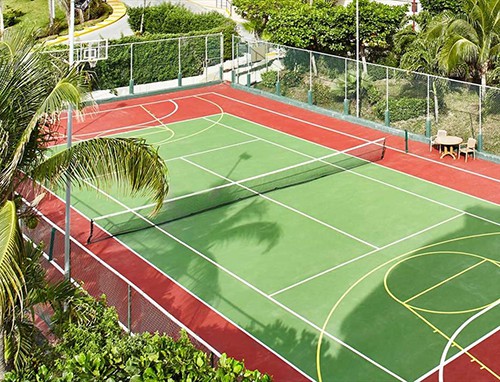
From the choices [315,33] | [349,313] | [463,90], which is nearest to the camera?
[349,313]

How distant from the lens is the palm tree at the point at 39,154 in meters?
12.4

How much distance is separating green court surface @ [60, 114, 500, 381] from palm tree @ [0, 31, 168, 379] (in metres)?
6.86

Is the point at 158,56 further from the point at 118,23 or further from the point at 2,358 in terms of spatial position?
the point at 2,358

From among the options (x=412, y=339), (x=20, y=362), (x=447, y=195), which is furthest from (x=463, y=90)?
(x=20, y=362)

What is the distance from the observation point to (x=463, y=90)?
3253cm

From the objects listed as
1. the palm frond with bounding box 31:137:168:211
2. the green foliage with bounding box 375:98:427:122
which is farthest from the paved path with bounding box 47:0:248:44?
the palm frond with bounding box 31:137:168:211

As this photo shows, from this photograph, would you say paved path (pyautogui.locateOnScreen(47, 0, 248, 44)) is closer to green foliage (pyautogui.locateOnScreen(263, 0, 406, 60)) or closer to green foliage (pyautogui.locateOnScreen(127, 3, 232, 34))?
green foliage (pyautogui.locateOnScreen(127, 3, 232, 34))

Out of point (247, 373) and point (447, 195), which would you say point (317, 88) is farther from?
point (247, 373)

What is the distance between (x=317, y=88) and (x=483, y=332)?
852 inches

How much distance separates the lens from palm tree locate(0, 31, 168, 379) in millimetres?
12366

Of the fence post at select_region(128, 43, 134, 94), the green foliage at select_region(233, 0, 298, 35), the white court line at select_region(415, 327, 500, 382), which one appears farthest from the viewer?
the green foliage at select_region(233, 0, 298, 35)

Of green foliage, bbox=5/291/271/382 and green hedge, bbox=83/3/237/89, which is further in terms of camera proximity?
green hedge, bbox=83/3/237/89

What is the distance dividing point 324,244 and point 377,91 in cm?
1457

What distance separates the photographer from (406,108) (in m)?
34.8
